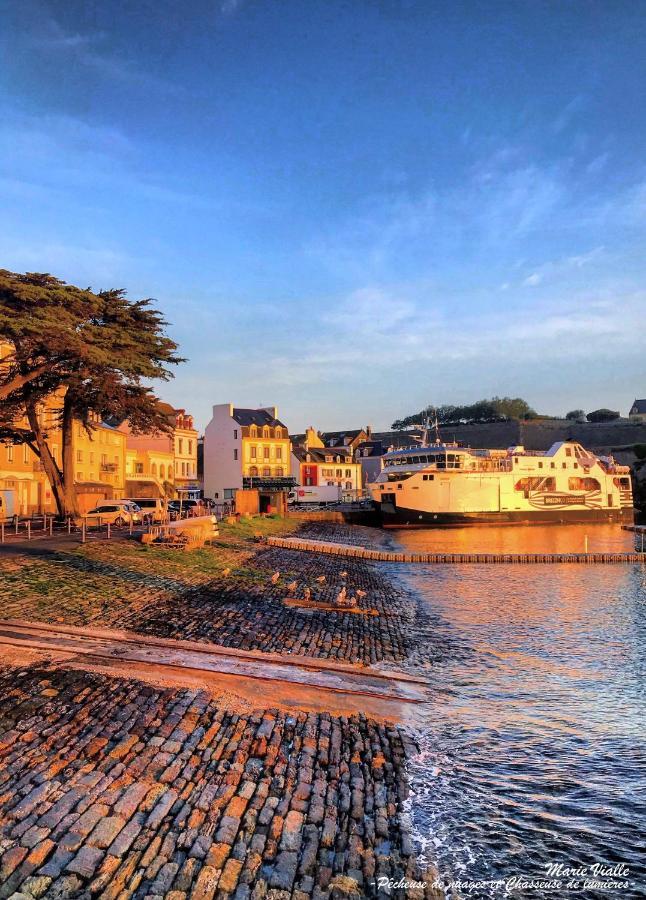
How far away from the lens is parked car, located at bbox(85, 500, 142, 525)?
102 ft

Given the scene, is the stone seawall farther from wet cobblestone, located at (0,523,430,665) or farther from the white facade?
wet cobblestone, located at (0,523,430,665)

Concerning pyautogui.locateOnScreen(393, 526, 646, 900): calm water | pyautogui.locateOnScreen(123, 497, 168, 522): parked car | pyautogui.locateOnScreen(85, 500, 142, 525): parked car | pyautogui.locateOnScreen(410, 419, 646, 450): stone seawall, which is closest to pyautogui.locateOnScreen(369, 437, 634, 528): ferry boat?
pyautogui.locateOnScreen(123, 497, 168, 522): parked car

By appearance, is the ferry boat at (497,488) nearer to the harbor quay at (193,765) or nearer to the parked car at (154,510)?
the parked car at (154,510)

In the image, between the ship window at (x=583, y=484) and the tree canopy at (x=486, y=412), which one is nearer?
the ship window at (x=583, y=484)

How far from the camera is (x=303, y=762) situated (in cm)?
728

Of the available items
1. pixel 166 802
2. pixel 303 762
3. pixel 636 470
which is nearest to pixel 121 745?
pixel 166 802

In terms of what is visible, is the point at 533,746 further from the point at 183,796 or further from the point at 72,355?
the point at 72,355

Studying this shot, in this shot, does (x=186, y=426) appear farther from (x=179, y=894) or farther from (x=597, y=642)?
(x=179, y=894)

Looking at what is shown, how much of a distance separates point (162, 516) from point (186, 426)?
→ 38119 mm

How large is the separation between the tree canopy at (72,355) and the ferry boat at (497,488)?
111 ft

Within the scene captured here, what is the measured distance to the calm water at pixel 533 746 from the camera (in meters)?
6.47

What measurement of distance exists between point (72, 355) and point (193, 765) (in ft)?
63.5

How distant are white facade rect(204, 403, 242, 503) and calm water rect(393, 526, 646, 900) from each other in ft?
179

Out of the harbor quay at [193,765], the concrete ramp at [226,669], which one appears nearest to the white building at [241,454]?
the harbor quay at [193,765]
